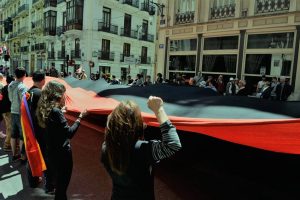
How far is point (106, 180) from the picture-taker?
503 centimetres

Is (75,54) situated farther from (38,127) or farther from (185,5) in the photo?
(38,127)

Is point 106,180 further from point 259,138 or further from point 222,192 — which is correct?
point 259,138

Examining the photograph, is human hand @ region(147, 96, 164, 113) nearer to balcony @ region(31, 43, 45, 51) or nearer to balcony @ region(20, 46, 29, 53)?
balcony @ region(31, 43, 45, 51)

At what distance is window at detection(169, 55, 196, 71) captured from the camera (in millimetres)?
16750

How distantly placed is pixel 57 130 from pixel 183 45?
14133mm

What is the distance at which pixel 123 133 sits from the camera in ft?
7.47

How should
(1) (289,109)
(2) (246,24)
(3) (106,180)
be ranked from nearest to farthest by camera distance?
(1) (289,109)
(3) (106,180)
(2) (246,24)

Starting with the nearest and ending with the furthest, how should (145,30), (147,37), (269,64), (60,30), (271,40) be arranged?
1. (271,40)
2. (269,64)
3. (60,30)
4. (145,30)
5. (147,37)

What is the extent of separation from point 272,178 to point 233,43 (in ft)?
40.8

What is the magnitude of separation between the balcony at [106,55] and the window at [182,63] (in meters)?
18.0

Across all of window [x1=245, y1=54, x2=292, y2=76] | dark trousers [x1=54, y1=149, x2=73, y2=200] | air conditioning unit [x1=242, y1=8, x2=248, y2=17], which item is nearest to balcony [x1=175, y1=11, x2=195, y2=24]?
air conditioning unit [x1=242, y1=8, x2=248, y2=17]

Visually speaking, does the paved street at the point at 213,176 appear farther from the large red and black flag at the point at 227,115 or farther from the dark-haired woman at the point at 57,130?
the dark-haired woman at the point at 57,130

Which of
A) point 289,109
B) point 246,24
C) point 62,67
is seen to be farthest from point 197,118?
point 62,67

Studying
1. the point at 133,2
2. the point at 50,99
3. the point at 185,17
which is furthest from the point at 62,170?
the point at 133,2
